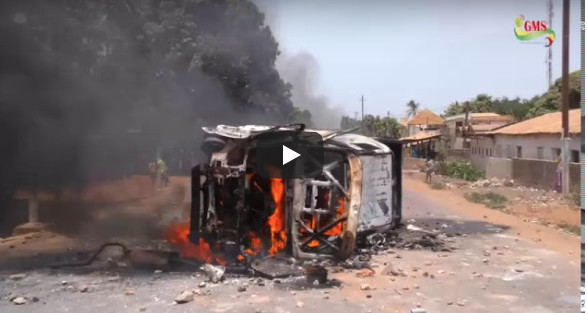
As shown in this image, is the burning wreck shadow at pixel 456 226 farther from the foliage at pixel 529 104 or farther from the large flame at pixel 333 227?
the foliage at pixel 529 104

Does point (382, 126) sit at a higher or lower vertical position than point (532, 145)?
higher

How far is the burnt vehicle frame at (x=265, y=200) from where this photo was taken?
24.2ft

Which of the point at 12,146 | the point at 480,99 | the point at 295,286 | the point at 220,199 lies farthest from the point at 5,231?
the point at 480,99

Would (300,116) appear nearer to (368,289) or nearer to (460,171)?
(460,171)

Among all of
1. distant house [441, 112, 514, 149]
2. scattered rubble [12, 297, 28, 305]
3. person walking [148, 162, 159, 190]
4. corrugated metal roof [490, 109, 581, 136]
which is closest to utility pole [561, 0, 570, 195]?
corrugated metal roof [490, 109, 581, 136]

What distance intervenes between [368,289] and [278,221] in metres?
1.78

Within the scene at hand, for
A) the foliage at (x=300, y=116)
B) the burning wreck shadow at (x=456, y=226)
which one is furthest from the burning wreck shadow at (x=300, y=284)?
the foliage at (x=300, y=116)

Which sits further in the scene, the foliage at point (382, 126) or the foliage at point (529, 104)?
the foliage at point (382, 126)

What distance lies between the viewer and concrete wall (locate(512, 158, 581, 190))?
655 inches

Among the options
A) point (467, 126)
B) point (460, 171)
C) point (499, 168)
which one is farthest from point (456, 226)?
point (467, 126)

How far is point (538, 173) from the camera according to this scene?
1886cm

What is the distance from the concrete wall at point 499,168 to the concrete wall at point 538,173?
1.24ft

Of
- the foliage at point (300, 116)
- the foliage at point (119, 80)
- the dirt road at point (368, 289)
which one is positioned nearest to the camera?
the dirt road at point (368, 289)

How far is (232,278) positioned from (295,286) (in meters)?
0.89
